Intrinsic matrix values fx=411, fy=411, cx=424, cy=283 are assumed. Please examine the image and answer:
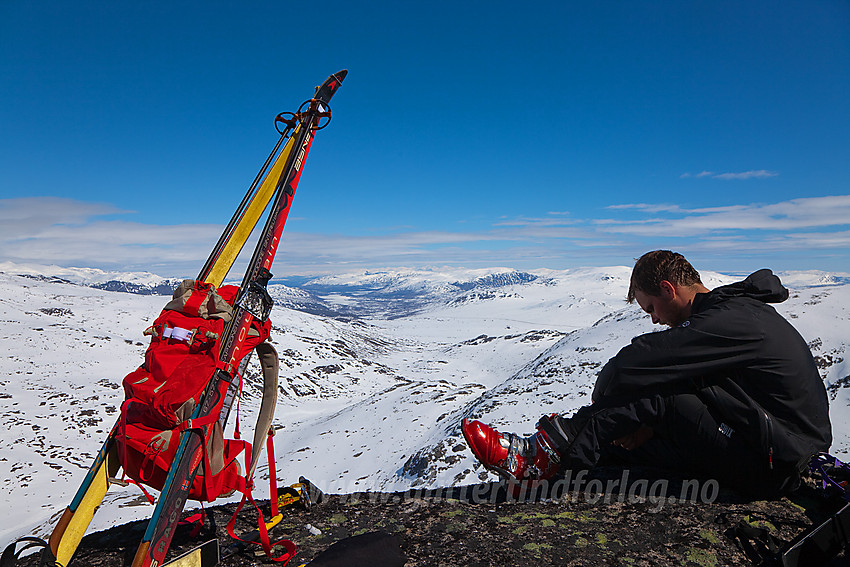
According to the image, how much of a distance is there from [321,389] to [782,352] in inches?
4094

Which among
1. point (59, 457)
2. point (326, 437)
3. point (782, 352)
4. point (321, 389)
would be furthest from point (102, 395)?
point (782, 352)

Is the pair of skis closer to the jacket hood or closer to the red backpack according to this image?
the red backpack

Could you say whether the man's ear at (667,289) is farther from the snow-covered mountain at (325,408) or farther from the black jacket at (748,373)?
the snow-covered mountain at (325,408)

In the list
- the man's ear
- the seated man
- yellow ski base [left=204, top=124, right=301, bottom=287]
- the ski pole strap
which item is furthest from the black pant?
yellow ski base [left=204, top=124, right=301, bottom=287]

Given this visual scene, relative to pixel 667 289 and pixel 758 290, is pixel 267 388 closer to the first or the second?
pixel 667 289

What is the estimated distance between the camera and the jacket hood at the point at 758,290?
4.17m

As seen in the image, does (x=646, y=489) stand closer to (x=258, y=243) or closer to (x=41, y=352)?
(x=258, y=243)

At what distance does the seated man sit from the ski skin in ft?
8.98

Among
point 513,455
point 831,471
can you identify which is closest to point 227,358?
point 513,455

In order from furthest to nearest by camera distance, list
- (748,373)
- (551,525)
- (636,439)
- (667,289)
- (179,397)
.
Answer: (636,439)
(667,289)
(748,373)
(551,525)
(179,397)

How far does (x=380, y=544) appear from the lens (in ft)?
10.2

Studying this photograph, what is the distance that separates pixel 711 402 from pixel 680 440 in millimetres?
518

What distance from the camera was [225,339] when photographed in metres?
3.93

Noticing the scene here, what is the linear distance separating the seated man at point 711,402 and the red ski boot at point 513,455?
11 mm
